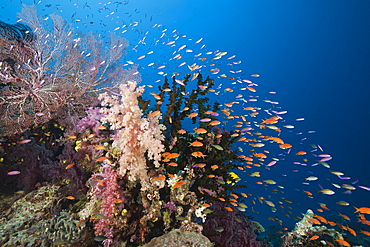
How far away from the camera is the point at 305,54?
84.8 m

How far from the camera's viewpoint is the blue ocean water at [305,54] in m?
62.7

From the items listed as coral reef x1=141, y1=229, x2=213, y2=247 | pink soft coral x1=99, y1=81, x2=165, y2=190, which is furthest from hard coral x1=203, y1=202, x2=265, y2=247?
pink soft coral x1=99, y1=81, x2=165, y2=190

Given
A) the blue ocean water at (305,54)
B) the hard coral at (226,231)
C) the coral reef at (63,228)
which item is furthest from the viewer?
the blue ocean water at (305,54)

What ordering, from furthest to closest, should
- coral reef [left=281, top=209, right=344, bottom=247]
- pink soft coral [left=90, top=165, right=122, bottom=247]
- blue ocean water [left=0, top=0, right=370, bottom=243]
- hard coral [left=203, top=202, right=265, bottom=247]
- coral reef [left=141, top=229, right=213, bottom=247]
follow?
blue ocean water [left=0, top=0, right=370, bottom=243] → coral reef [left=281, top=209, right=344, bottom=247] → hard coral [left=203, top=202, right=265, bottom=247] → pink soft coral [left=90, top=165, right=122, bottom=247] → coral reef [left=141, top=229, right=213, bottom=247]

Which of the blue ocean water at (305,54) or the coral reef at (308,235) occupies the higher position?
the blue ocean water at (305,54)

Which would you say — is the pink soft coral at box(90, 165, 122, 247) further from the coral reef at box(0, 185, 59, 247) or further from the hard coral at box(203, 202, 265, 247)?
the hard coral at box(203, 202, 265, 247)

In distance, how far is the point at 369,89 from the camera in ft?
209

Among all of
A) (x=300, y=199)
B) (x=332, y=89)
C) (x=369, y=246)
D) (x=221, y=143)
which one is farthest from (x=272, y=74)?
(x=221, y=143)

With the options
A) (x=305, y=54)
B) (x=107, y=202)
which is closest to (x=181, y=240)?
(x=107, y=202)

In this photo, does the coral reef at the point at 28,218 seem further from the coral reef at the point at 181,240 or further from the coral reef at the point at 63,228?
the coral reef at the point at 181,240

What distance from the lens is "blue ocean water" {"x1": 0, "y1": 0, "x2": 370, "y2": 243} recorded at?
62.7m

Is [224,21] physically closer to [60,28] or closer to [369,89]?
[369,89]

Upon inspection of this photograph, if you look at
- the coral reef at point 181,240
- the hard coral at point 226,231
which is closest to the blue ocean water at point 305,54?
the hard coral at point 226,231

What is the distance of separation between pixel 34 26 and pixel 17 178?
5.15 meters
